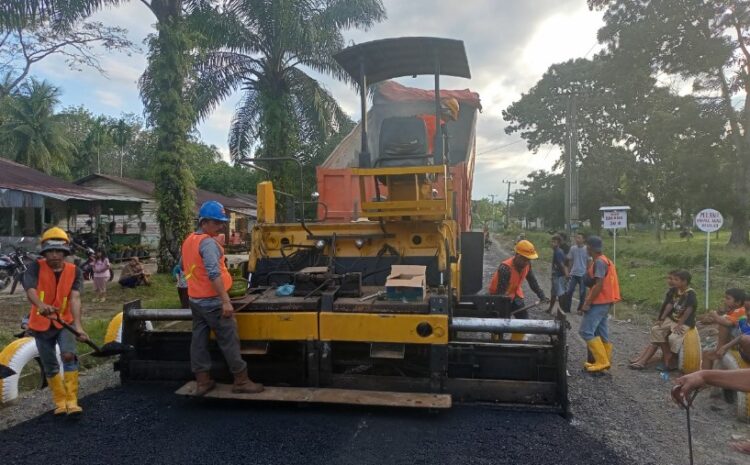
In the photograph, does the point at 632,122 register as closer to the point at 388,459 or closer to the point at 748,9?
the point at 748,9

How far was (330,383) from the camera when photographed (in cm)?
425

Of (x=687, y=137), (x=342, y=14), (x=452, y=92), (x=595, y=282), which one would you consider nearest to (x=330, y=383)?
(x=595, y=282)

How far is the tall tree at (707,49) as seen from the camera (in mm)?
21125

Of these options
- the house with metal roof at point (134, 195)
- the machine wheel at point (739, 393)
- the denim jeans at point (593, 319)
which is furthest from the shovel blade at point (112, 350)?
the house with metal roof at point (134, 195)

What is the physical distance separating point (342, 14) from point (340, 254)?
11.7 m

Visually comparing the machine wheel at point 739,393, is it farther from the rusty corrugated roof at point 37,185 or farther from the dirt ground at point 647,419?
the rusty corrugated roof at point 37,185

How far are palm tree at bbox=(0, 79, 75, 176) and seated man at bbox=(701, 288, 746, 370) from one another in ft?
113

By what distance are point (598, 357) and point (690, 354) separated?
951 millimetres

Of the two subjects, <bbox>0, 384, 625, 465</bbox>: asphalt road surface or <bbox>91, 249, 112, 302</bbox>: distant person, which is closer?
<bbox>0, 384, 625, 465</bbox>: asphalt road surface

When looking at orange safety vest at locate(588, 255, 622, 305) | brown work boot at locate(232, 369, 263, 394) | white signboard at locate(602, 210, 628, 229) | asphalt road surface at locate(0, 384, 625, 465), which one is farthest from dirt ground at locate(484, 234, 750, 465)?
white signboard at locate(602, 210, 628, 229)

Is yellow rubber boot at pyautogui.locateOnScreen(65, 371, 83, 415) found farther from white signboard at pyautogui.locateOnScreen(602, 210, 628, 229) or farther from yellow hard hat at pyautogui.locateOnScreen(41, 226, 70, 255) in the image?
white signboard at pyautogui.locateOnScreen(602, 210, 628, 229)

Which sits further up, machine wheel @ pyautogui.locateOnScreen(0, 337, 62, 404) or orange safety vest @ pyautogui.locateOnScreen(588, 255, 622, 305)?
orange safety vest @ pyautogui.locateOnScreen(588, 255, 622, 305)

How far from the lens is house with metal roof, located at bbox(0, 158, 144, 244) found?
14.6 metres

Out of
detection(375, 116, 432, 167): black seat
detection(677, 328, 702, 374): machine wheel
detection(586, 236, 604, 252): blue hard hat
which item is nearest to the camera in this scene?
detection(375, 116, 432, 167): black seat
